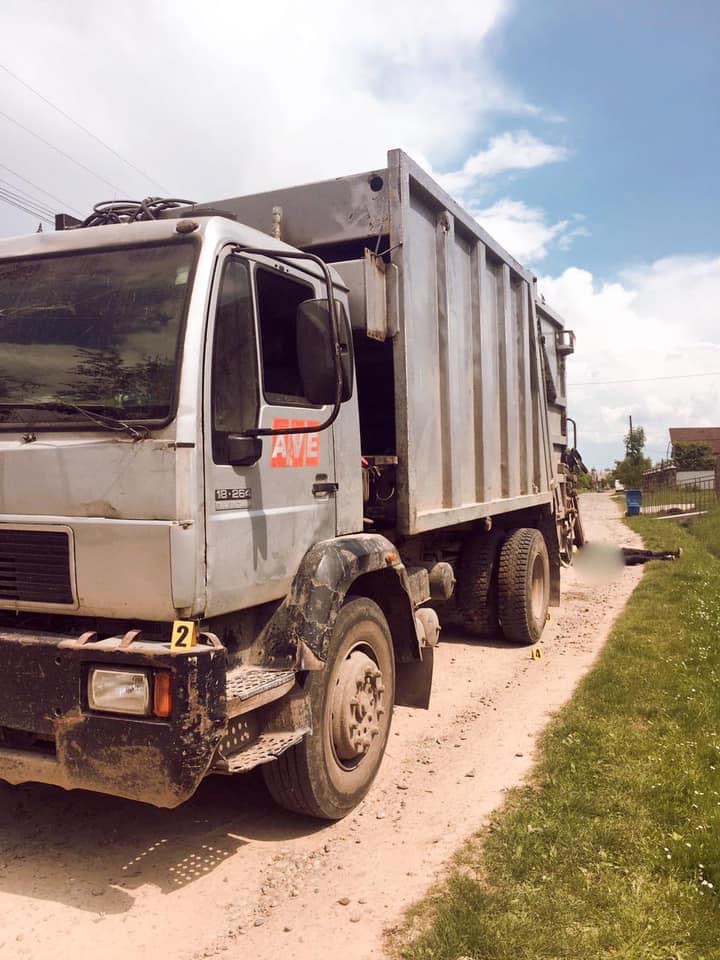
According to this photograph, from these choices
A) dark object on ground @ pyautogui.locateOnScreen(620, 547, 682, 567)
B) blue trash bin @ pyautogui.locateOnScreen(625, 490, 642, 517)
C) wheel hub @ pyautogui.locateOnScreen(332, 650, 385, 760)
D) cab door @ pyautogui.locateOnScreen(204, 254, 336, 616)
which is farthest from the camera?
blue trash bin @ pyautogui.locateOnScreen(625, 490, 642, 517)

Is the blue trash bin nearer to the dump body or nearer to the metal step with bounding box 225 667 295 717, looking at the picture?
the dump body

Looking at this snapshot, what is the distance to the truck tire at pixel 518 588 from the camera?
7.07 m

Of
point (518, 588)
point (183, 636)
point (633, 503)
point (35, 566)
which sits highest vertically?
point (35, 566)

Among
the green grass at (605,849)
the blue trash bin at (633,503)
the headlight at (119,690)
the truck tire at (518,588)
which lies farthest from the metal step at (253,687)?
the blue trash bin at (633,503)

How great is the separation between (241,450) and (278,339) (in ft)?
2.07

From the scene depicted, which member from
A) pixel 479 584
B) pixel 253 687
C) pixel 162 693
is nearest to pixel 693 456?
pixel 479 584

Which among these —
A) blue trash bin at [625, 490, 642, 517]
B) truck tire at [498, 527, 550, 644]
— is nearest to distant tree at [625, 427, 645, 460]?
blue trash bin at [625, 490, 642, 517]

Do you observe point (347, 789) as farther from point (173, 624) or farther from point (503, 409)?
point (503, 409)

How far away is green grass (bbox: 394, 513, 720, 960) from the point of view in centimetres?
266

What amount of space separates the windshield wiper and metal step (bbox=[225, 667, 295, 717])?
1.01 metres

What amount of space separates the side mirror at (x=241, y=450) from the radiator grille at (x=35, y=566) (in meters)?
0.72

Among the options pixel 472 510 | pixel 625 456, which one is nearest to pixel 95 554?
pixel 472 510

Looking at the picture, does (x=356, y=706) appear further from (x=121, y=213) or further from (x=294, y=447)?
(x=121, y=213)

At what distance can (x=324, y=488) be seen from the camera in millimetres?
3855
